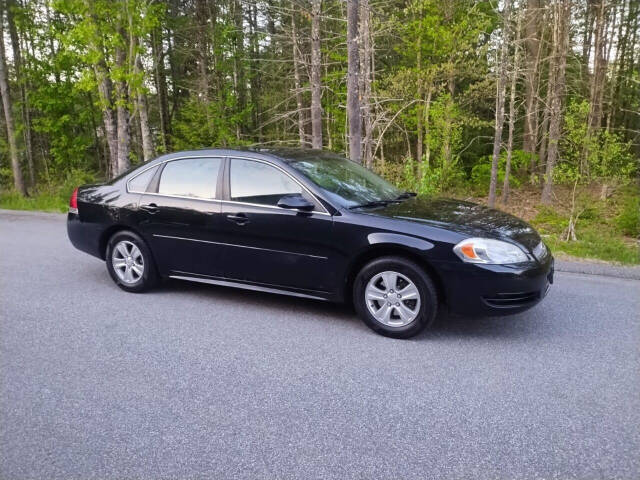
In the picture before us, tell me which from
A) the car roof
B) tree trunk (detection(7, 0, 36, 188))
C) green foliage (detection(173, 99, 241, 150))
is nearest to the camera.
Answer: the car roof

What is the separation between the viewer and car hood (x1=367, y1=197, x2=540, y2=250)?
4191mm

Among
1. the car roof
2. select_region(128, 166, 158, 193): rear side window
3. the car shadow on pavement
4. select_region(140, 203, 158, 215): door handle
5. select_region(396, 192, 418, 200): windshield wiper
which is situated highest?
the car roof

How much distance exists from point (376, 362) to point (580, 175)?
23.7ft

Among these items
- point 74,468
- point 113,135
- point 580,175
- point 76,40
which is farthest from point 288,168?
point 113,135

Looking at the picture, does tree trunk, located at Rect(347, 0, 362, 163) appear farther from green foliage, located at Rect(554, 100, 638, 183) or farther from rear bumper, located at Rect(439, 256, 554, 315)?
rear bumper, located at Rect(439, 256, 554, 315)

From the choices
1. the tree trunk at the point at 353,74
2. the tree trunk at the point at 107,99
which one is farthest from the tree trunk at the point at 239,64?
the tree trunk at the point at 353,74

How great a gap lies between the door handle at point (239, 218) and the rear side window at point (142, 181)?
1.31m

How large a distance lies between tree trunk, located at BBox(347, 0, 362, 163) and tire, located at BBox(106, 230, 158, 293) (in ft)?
15.9

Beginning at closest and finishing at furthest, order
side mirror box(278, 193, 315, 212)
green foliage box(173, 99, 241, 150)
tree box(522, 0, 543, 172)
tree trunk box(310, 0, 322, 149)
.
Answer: side mirror box(278, 193, 315, 212)
tree trunk box(310, 0, 322, 149)
tree box(522, 0, 543, 172)
green foliage box(173, 99, 241, 150)

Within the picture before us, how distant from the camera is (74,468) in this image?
248cm

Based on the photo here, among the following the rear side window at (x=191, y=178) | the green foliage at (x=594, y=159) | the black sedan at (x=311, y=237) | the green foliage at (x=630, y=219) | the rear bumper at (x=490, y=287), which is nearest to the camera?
the rear bumper at (x=490, y=287)

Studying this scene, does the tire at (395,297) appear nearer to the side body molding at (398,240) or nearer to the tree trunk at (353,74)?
the side body molding at (398,240)

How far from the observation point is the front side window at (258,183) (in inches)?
185

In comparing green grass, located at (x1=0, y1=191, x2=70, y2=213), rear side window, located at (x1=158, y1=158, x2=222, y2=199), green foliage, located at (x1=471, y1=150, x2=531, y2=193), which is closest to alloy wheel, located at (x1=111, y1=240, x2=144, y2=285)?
rear side window, located at (x1=158, y1=158, x2=222, y2=199)
